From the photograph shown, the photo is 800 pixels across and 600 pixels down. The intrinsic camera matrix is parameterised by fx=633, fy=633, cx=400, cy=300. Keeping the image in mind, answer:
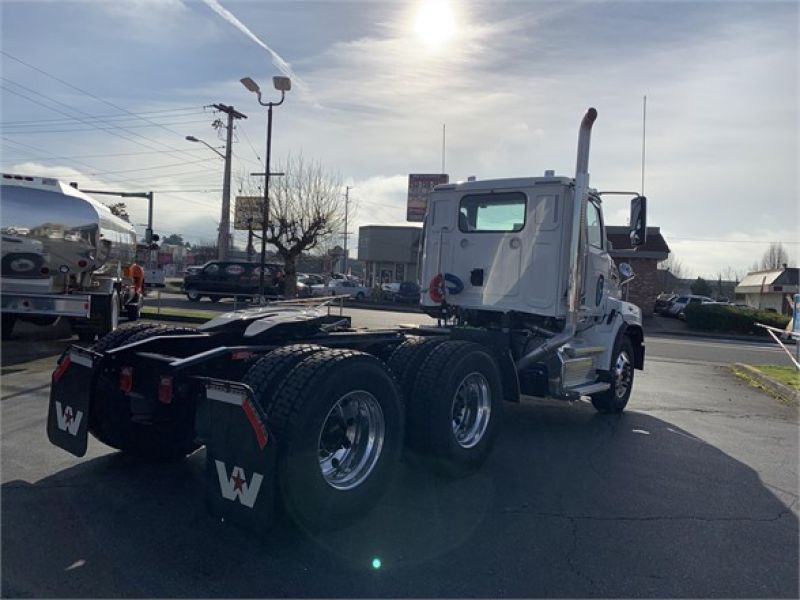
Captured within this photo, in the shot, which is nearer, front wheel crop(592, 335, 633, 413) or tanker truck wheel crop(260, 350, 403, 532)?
tanker truck wheel crop(260, 350, 403, 532)

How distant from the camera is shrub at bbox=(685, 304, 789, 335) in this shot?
29.4 meters

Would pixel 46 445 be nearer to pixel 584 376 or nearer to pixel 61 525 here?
pixel 61 525

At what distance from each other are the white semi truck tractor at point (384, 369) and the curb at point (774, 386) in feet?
11.2

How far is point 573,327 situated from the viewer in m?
6.75

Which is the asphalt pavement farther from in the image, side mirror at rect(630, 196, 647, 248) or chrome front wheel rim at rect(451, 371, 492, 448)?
side mirror at rect(630, 196, 647, 248)

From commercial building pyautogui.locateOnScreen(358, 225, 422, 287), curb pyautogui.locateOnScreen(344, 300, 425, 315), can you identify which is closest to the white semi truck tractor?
curb pyautogui.locateOnScreen(344, 300, 425, 315)

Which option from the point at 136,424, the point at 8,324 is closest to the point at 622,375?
the point at 136,424

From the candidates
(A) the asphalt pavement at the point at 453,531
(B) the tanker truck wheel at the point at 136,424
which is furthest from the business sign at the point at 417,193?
(B) the tanker truck wheel at the point at 136,424

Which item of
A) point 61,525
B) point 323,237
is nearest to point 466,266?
point 61,525

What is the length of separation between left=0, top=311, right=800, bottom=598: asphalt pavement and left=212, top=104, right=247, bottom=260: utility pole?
30.4 metres

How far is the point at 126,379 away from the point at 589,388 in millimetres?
5029

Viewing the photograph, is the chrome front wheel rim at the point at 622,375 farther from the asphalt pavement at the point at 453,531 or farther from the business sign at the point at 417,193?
the business sign at the point at 417,193

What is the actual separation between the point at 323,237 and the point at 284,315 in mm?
30128

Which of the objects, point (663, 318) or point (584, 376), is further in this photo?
point (663, 318)
